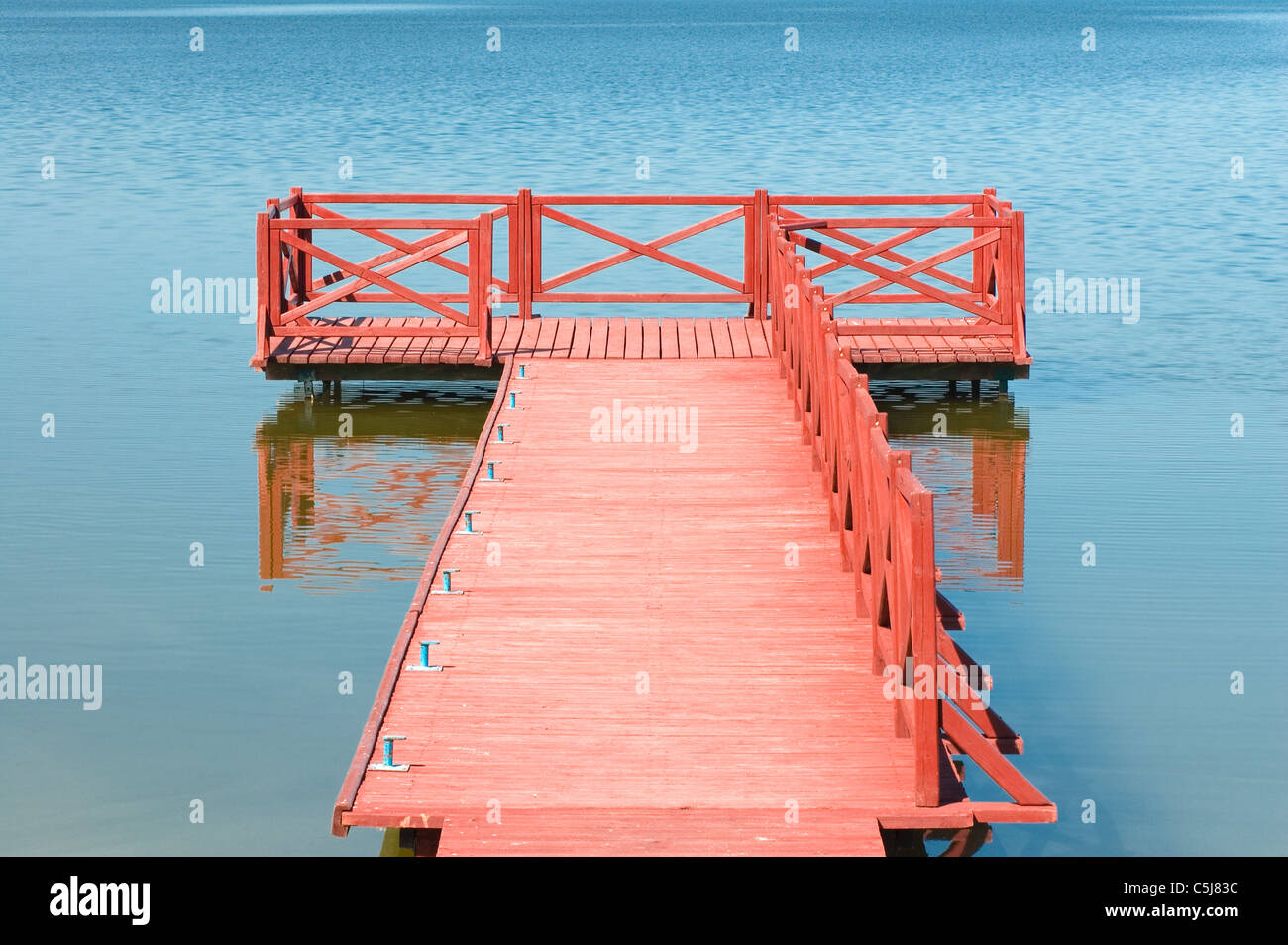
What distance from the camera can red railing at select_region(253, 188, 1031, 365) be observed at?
53.0 ft

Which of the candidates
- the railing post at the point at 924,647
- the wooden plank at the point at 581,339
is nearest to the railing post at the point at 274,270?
the wooden plank at the point at 581,339

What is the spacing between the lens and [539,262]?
671 inches

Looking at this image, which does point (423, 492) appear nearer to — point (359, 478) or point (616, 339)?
point (359, 478)

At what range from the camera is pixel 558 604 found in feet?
32.0

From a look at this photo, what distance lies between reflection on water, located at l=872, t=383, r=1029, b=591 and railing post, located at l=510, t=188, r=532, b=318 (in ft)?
11.5

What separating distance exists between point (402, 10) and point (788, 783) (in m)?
173

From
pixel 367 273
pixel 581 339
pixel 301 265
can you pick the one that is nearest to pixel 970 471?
pixel 581 339

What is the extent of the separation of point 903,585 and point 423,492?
7.29 m

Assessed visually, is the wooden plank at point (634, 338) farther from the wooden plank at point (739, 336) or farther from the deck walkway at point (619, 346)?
the wooden plank at point (739, 336)

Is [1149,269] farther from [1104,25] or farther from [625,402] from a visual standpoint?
[1104,25]

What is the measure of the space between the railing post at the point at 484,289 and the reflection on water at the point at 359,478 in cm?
79

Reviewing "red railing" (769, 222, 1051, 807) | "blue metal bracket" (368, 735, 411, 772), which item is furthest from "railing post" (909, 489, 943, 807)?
"blue metal bracket" (368, 735, 411, 772)

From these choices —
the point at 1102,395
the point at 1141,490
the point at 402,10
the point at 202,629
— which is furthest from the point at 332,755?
the point at 402,10

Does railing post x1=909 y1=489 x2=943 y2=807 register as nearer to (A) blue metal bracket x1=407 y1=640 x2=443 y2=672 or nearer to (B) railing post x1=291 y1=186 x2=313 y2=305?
(A) blue metal bracket x1=407 y1=640 x2=443 y2=672
